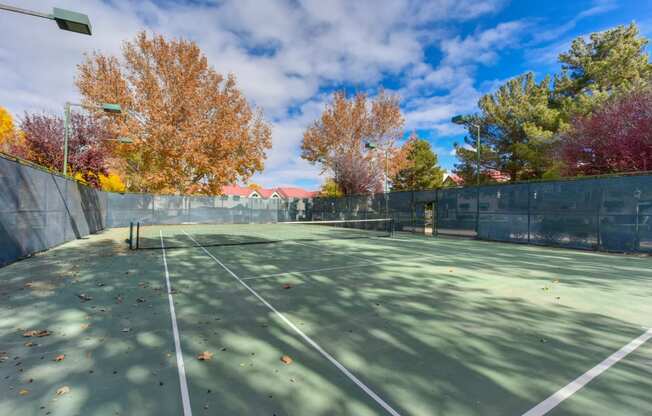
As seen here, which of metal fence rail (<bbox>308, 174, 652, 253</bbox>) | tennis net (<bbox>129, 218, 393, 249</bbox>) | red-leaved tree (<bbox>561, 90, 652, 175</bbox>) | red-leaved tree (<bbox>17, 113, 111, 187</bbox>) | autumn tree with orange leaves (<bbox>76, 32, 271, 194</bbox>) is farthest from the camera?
autumn tree with orange leaves (<bbox>76, 32, 271, 194</bbox>)

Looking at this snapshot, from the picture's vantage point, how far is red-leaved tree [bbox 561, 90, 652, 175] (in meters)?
15.9

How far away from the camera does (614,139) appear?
1694 cm

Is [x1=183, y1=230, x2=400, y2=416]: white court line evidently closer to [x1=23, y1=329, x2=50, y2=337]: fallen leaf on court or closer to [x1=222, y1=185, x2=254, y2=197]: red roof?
[x1=23, y1=329, x2=50, y2=337]: fallen leaf on court

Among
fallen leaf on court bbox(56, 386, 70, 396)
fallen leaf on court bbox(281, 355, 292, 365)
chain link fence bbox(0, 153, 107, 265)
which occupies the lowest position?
fallen leaf on court bbox(56, 386, 70, 396)

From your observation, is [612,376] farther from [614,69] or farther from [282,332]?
[614,69]

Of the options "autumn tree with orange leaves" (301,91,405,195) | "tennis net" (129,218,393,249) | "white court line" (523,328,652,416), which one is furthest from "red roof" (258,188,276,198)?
"white court line" (523,328,652,416)

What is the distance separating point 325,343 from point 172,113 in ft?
85.1

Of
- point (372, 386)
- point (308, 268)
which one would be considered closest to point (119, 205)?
point (308, 268)

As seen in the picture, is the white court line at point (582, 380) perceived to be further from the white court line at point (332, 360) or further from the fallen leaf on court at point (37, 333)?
the fallen leaf on court at point (37, 333)

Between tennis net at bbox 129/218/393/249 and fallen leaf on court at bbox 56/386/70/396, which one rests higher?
fallen leaf on court at bbox 56/386/70/396

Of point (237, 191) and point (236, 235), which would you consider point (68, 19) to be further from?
point (237, 191)

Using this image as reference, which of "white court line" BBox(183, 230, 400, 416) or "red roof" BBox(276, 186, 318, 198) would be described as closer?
"white court line" BBox(183, 230, 400, 416)

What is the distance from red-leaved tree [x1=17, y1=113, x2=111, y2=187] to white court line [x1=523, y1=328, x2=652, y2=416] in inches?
1076

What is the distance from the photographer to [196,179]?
94.0ft
